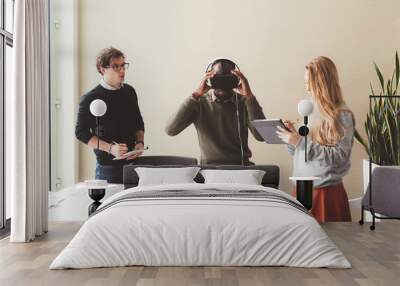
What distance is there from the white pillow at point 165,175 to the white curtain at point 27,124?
142cm

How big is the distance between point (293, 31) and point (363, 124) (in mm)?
1535

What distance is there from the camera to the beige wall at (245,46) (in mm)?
8023

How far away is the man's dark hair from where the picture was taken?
8.10 m

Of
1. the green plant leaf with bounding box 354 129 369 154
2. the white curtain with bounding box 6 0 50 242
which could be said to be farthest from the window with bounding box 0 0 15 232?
the green plant leaf with bounding box 354 129 369 154

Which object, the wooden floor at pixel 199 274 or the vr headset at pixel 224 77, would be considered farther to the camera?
the vr headset at pixel 224 77

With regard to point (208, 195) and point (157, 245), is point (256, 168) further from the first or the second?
point (157, 245)

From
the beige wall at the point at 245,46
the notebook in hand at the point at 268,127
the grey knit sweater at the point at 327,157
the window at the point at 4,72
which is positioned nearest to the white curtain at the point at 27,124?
the window at the point at 4,72

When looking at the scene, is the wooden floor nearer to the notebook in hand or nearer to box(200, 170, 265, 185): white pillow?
box(200, 170, 265, 185): white pillow

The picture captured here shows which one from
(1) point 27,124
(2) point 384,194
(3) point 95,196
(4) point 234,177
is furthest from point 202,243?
(2) point 384,194

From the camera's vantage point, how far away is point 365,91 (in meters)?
8.05

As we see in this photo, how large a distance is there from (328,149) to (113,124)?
284 cm

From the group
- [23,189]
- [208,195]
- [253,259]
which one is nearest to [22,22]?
[23,189]

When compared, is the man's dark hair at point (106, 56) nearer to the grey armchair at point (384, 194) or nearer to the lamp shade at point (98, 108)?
the lamp shade at point (98, 108)

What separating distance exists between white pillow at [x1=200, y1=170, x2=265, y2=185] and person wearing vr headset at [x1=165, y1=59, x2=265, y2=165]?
1.15 feet
